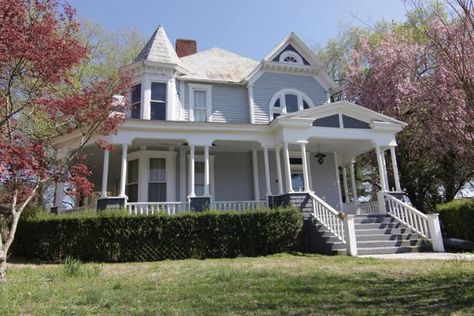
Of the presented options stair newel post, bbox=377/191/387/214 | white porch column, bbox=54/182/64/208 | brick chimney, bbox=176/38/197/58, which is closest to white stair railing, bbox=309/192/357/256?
stair newel post, bbox=377/191/387/214

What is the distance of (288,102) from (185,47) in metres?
6.34

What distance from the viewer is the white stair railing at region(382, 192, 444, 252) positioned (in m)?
12.0

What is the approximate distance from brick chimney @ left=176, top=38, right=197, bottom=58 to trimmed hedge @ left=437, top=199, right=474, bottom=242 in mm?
13519

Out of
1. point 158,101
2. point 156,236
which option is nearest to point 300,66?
point 158,101

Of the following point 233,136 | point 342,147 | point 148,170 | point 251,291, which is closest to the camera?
point 251,291

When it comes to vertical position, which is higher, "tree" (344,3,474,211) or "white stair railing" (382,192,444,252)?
"tree" (344,3,474,211)

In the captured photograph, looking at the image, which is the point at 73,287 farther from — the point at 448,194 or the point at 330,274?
the point at 448,194

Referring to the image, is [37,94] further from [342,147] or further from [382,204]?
[342,147]

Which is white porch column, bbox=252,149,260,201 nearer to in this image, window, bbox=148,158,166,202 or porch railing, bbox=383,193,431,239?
window, bbox=148,158,166,202

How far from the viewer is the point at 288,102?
17719 mm

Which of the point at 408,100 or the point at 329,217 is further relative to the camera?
the point at 408,100

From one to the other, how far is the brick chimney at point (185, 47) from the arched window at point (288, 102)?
18.1 ft

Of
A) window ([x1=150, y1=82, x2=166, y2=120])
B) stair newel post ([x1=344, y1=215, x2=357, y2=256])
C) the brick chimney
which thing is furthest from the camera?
the brick chimney

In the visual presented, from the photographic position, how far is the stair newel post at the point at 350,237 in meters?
11.2
